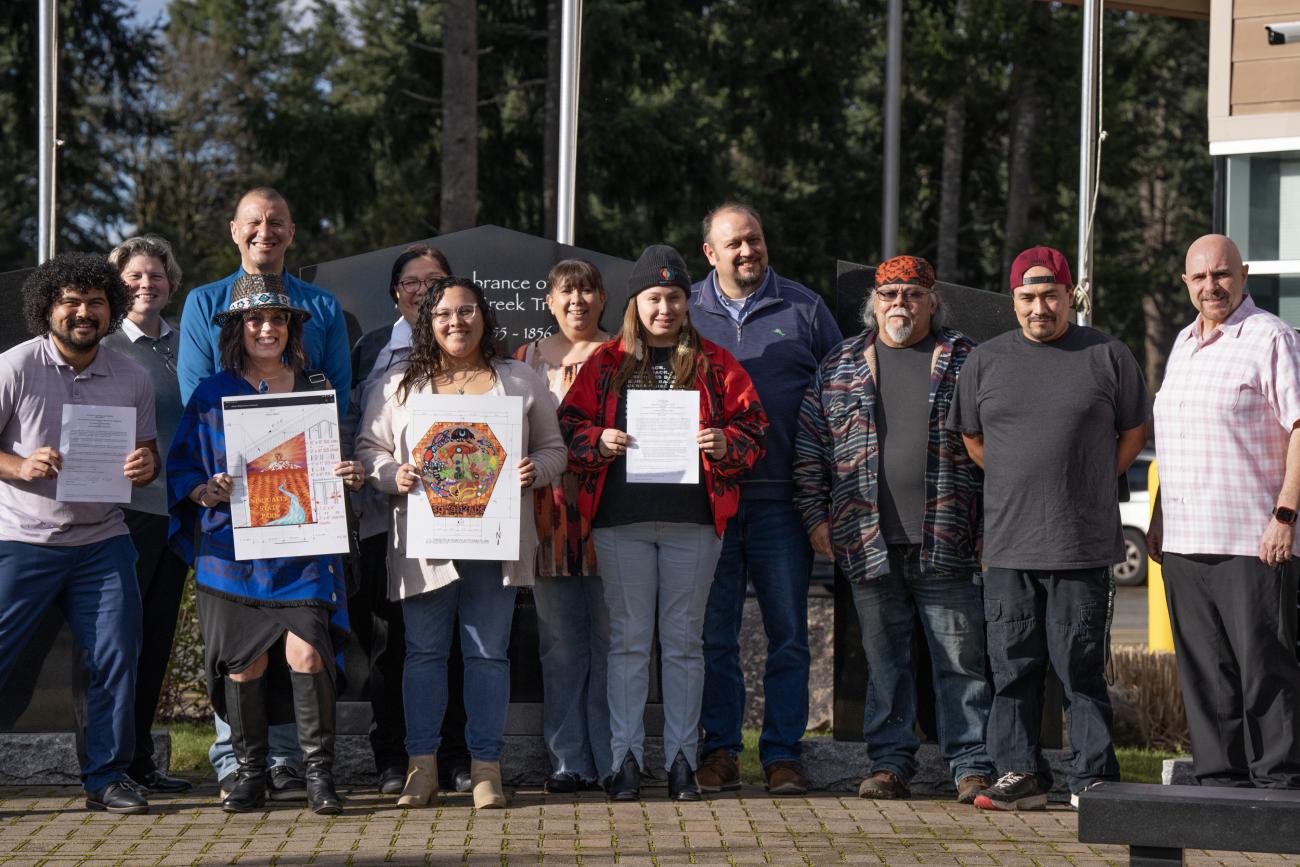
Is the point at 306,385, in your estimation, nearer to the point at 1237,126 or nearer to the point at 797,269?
the point at 1237,126

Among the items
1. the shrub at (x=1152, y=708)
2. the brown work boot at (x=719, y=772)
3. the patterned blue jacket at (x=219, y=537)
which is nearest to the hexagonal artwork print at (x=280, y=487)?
the patterned blue jacket at (x=219, y=537)

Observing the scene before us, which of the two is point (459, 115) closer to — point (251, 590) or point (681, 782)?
point (251, 590)

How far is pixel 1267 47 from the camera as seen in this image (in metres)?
8.73

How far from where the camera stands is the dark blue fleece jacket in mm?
7094

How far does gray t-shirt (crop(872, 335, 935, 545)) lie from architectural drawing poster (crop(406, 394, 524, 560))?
1.56m

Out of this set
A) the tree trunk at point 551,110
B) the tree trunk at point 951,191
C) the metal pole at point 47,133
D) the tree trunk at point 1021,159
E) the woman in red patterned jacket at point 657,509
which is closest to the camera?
the woman in red patterned jacket at point 657,509

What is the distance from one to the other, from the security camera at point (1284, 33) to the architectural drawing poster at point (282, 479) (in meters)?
5.30

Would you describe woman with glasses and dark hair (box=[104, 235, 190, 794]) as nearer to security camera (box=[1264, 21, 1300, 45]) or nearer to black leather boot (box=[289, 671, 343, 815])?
black leather boot (box=[289, 671, 343, 815])

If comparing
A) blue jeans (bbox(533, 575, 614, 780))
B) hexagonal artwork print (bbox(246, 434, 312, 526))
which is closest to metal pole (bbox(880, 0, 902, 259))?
blue jeans (bbox(533, 575, 614, 780))

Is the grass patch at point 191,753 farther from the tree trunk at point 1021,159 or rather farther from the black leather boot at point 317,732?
the tree trunk at point 1021,159

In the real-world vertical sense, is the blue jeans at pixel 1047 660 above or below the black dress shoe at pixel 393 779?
above

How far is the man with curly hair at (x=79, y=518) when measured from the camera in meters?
6.36

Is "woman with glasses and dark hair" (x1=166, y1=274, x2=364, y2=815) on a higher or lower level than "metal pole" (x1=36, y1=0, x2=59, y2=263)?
lower

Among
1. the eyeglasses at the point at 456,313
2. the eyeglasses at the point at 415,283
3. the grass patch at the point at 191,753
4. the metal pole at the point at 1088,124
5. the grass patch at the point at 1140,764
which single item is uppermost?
the metal pole at the point at 1088,124
